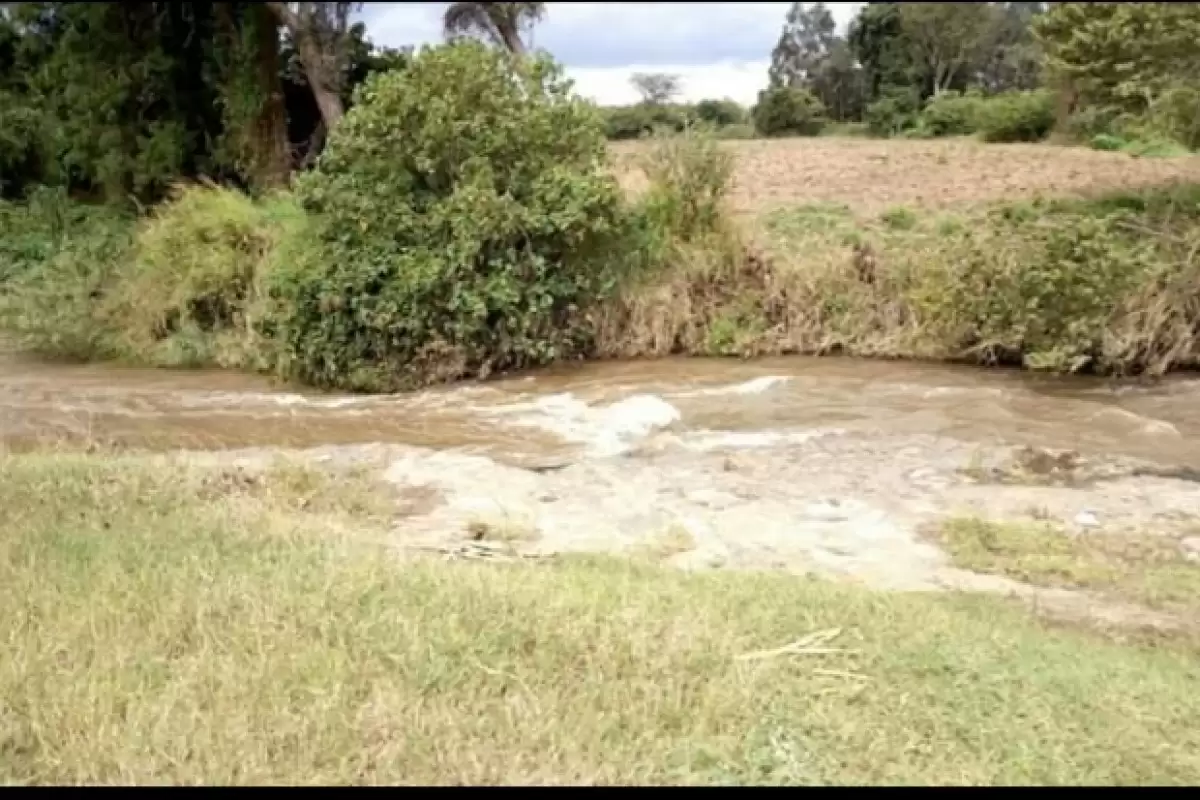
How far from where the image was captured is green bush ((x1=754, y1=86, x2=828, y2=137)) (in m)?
5.37

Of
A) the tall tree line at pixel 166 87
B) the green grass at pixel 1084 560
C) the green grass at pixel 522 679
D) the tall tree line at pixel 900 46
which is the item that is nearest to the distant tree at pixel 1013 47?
the tall tree line at pixel 900 46

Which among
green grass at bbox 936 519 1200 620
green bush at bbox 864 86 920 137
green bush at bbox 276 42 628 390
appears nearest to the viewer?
green grass at bbox 936 519 1200 620

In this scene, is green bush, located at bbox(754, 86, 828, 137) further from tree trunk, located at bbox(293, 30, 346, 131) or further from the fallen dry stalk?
tree trunk, located at bbox(293, 30, 346, 131)

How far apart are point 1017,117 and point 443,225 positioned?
6.84 m

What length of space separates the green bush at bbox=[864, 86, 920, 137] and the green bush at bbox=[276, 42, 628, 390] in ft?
11.9

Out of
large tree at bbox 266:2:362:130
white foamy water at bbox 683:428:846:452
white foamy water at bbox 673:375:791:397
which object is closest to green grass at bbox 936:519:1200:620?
white foamy water at bbox 683:428:846:452

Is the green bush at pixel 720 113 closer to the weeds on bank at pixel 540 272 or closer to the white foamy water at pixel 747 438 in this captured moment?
the weeds on bank at pixel 540 272

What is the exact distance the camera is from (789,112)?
638 centimetres

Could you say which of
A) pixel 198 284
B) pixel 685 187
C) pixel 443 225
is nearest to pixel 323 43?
pixel 198 284

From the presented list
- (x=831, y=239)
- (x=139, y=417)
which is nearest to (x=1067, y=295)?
(x=831, y=239)

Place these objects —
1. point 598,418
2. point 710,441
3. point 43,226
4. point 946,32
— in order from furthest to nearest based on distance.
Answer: point 43,226 < point 598,418 < point 710,441 < point 946,32

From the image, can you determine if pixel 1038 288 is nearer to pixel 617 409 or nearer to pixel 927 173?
pixel 617 409

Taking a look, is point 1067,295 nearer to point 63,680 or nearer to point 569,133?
point 569,133

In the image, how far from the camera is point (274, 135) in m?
16.8
